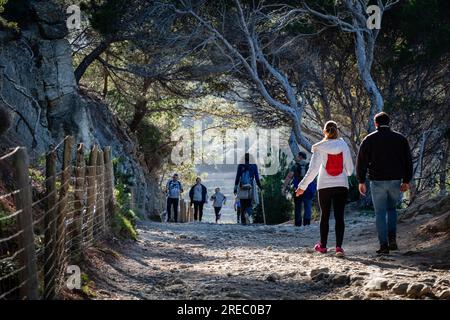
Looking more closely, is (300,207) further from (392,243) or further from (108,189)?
(392,243)

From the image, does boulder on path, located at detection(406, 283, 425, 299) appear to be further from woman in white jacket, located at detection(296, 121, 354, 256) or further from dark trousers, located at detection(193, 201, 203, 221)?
dark trousers, located at detection(193, 201, 203, 221)

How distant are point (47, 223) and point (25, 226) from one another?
1005 millimetres

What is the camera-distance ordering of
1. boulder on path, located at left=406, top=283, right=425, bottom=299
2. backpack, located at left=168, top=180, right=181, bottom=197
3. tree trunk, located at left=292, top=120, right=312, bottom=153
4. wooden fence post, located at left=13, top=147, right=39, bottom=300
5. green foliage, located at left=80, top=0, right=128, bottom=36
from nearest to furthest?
wooden fence post, located at left=13, top=147, right=39, bottom=300
boulder on path, located at left=406, top=283, right=425, bottom=299
green foliage, located at left=80, top=0, right=128, bottom=36
backpack, located at left=168, top=180, right=181, bottom=197
tree trunk, located at left=292, top=120, right=312, bottom=153

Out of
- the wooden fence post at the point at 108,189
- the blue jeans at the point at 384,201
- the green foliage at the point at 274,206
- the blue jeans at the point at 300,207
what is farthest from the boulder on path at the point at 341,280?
the green foliage at the point at 274,206

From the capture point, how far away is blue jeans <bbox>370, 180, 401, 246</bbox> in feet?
33.5

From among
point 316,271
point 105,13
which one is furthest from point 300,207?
point 316,271

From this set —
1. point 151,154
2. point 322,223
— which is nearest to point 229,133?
point 151,154

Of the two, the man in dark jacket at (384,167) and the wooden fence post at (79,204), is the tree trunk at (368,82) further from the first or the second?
the wooden fence post at (79,204)

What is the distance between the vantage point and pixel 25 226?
5.31 metres

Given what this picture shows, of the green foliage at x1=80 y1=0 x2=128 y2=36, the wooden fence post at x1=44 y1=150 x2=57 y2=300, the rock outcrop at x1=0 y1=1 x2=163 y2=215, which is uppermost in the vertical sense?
the green foliage at x1=80 y1=0 x2=128 y2=36

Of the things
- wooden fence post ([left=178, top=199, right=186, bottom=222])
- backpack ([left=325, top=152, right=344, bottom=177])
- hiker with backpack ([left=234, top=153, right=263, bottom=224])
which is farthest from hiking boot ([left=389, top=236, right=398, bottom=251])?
wooden fence post ([left=178, top=199, right=186, bottom=222])

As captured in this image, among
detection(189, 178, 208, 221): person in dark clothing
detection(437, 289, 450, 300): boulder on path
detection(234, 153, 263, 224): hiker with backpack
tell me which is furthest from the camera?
detection(189, 178, 208, 221): person in dark clothing
